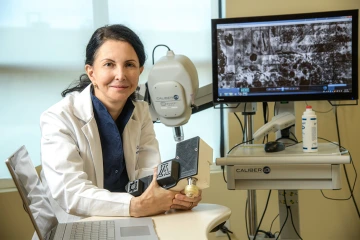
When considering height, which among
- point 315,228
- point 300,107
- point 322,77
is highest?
point 322,77

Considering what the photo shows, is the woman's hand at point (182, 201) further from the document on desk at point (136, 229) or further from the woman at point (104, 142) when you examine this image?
the document on desk at point (136, 229)

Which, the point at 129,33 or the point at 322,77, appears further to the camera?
the point at 322,77

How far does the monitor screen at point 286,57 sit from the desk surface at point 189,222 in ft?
2.72

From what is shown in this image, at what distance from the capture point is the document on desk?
1.33 metres

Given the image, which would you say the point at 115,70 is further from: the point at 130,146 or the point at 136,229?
the point at 136,229

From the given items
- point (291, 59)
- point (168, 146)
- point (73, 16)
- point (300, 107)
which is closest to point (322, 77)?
point (291, 59)

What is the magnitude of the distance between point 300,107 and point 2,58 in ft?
5.49

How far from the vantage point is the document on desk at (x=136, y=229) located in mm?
Answer: 1332

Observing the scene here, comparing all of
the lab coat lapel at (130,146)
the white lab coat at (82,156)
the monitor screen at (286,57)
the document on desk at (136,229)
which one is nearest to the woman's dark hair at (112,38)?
the white lab coat at (82,156)

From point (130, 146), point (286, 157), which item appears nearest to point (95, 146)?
point (130, 146)

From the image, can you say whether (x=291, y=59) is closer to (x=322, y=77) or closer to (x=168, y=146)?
(x=322, y=77)

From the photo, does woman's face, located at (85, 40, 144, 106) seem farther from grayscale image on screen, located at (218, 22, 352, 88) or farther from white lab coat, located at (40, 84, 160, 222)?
Result: grayscale image on screen, located at (218, 22, 352, 88)

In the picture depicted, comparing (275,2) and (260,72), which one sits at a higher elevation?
(275,2)

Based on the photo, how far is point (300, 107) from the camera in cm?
305
